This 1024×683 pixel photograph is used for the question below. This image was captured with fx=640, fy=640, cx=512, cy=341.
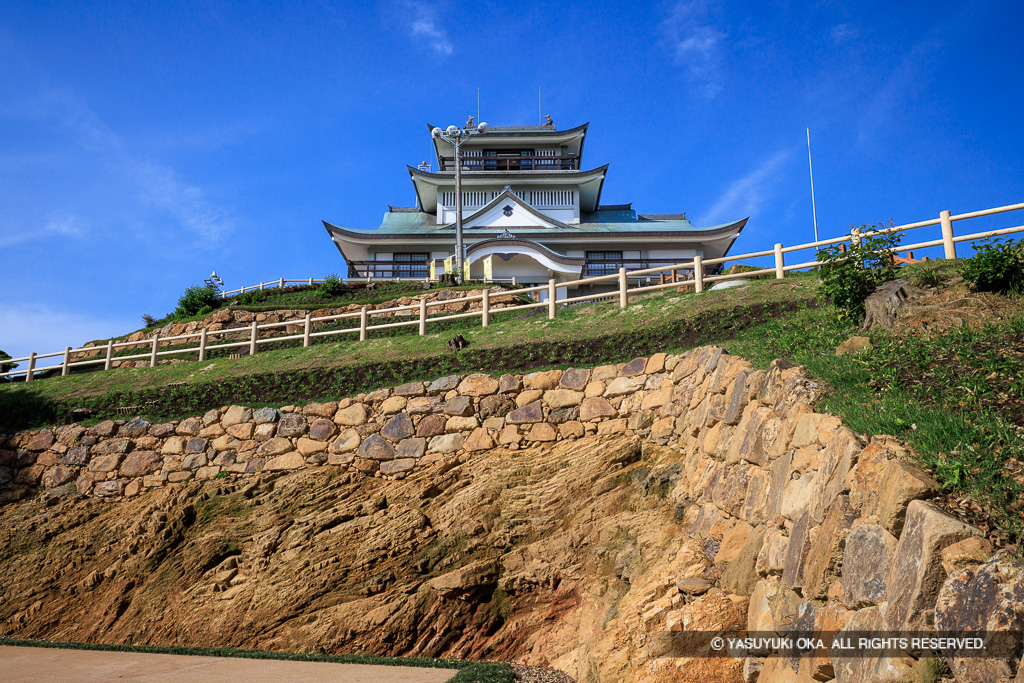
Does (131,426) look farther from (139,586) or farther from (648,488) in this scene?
(648,488)

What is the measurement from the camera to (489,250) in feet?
97.8

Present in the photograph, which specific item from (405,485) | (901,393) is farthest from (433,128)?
(901,393)

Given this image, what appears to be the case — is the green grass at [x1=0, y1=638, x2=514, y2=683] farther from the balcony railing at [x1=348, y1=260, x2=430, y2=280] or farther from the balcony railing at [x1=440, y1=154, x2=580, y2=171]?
the balcony railing at [x1=440, y1=154, x2=580, y2=171]

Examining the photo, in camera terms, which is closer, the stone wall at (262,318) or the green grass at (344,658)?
the green grass at (344,658)

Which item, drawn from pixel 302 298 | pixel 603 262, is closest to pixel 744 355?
pixel 302 298

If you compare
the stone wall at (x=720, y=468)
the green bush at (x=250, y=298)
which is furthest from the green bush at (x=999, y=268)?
the green bush at (x=250, y=298)

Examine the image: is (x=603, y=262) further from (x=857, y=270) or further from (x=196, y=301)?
(x=857, y=270)

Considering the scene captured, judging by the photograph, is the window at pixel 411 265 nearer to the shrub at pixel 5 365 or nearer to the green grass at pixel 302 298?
the green grass at pixel 302 298

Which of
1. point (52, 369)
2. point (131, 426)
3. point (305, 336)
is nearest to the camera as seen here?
point (131, 426)

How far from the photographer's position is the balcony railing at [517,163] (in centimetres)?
3856

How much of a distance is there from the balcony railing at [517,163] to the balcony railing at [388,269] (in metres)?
8.68

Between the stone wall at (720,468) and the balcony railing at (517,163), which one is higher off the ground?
the balcony railing at (517,163)

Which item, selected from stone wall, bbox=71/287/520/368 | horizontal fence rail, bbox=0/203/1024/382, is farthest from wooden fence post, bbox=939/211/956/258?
stone wall, bbox=71/287/520/368

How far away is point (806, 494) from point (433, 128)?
37.7 metres
